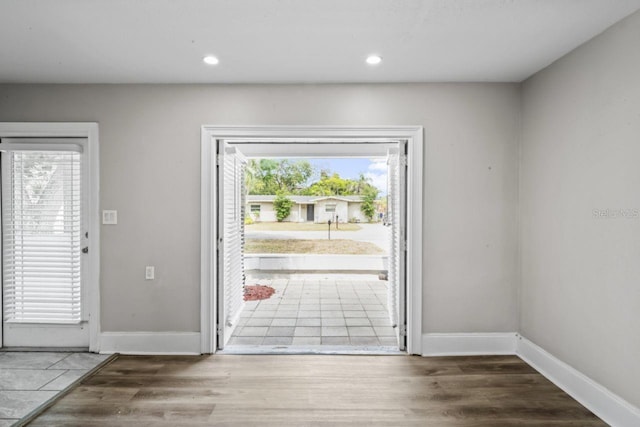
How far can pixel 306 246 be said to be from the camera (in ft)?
26.5

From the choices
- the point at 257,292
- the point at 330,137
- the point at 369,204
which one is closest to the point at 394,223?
the point at 330,137

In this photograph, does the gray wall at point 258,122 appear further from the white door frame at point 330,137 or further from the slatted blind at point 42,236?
the slatted blind at point 42,236

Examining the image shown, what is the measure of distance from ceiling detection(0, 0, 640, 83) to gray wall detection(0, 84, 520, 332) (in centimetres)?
15

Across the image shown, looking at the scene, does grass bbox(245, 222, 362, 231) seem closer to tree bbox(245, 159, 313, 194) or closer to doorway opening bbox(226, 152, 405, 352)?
doorway opening bbox(226, 152, 405, 352)

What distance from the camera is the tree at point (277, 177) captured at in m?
8.34

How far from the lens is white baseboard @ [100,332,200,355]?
2.94m

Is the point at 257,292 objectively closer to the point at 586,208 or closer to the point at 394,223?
the point at 394,223

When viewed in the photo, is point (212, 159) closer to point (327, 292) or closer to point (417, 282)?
point (417, 282)

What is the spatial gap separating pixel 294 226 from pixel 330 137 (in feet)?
18.2

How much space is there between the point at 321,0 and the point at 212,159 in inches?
64.5

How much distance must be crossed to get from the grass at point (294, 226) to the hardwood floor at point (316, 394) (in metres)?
5.46

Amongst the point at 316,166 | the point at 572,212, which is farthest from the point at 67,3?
the point at 316,166

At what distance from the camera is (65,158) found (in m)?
2.97

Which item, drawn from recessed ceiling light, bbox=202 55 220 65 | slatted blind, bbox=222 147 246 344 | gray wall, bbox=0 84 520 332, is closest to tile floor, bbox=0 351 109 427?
gray wall, bbox=0 84 520 332
